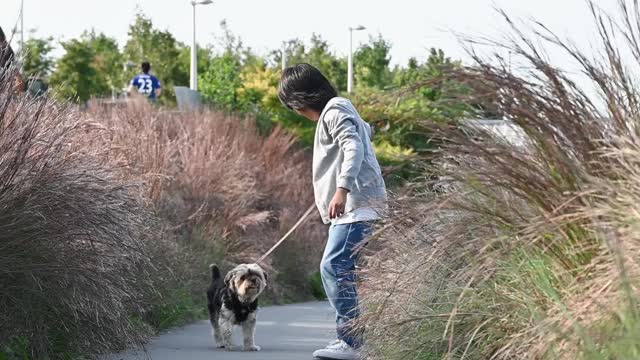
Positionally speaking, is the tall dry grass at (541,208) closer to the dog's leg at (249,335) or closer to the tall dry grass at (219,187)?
the dog's leg at (249,335)

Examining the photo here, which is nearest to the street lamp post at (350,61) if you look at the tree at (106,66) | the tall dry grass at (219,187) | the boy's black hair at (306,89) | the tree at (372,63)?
the tree at (372,63)

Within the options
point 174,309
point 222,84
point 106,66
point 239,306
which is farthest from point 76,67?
point 239,306

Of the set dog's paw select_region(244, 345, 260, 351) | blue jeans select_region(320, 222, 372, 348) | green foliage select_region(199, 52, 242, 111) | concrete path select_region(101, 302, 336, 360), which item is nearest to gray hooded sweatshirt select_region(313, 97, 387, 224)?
blue jeans select_region(320, 222, 372, 348)

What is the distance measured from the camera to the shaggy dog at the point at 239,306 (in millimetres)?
10984

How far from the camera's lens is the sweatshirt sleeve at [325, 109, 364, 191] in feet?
28.7

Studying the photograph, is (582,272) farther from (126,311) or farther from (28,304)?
(126,311)

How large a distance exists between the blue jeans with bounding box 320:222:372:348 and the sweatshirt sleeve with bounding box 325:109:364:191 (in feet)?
0.96

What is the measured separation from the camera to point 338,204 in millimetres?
8648

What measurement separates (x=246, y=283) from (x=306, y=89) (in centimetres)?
236

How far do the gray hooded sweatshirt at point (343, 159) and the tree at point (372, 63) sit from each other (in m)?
37.2

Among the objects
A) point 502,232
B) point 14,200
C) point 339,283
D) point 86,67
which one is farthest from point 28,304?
point 86,67

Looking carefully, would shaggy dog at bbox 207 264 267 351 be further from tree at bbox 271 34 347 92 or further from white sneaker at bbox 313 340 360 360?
tree at bbox 271 34 347 92

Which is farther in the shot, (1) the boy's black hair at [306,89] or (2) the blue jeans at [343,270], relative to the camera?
(1) the boy's black hair at [306,89]

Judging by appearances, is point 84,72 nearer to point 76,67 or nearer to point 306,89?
point 76,67
